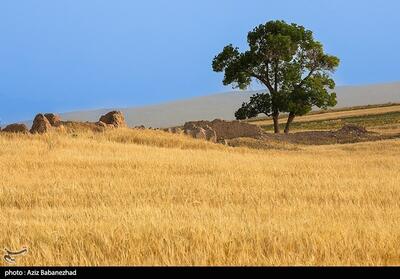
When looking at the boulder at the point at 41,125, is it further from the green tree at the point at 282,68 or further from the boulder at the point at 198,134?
the green tree at the point at 282,68

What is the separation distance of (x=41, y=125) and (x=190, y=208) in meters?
20.1

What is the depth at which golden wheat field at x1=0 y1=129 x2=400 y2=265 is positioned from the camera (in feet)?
23.0

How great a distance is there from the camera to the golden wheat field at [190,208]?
7016 mm

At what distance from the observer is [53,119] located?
32.2 m

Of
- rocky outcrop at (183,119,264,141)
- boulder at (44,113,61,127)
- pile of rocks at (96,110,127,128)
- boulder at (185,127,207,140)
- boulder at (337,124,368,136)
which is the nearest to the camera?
boulder at (44,113,61,127)

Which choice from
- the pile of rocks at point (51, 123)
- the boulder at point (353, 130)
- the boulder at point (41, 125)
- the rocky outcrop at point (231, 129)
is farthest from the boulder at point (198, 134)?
the boulder at point (353, 130)

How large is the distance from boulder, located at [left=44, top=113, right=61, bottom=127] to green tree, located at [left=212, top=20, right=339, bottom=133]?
70.9ft

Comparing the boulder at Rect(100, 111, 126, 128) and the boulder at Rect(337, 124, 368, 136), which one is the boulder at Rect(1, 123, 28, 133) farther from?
the boulder at Rect(337, 124, 368, 136)

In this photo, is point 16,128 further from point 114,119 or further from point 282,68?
point 282,68

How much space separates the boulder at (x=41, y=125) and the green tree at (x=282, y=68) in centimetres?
2373

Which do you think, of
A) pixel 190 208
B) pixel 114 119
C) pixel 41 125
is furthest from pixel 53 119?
pixel 190 208

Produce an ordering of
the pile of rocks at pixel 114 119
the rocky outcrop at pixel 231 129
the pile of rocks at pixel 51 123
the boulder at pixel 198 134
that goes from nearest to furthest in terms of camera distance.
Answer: the pile of rocks at pixel 51 123, the pile of rocks at pixel 114 119, the boulder at pixel 198 134, the rocky outcrop at pixel 231 129

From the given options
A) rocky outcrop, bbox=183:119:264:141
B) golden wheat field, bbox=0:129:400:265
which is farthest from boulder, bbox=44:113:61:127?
rocky outcrop, bbox=183:119:264:141
